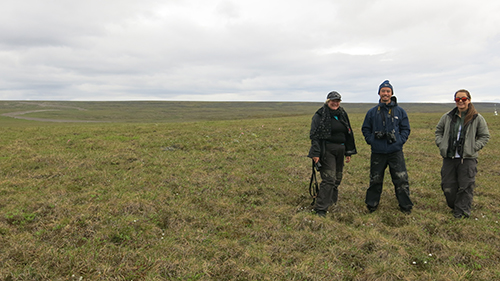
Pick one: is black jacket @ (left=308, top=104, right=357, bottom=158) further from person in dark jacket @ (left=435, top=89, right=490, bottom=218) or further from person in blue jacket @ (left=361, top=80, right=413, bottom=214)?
person in dark jacket @ (left=435, top=89, right=490, bottom=218)

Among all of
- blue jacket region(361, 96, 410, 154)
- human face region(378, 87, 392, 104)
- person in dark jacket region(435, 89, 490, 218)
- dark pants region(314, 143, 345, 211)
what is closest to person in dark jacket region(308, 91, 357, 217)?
dark pants region(314, 143, 345, 211)

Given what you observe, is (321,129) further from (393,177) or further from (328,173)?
(393,177)

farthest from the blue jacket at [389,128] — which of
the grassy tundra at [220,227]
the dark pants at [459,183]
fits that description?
the grassy tundra at [220,227]

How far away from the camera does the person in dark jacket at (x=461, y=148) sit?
6.34m

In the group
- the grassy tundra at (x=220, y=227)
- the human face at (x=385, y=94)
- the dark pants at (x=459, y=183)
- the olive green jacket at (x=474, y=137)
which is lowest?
the grassy tundra at (x=220, y=227)

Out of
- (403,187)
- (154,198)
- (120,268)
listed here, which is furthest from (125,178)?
(403,187)

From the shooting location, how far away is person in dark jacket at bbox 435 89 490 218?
6.34 metres

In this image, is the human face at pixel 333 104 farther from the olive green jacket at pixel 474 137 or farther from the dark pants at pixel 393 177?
the olive green jacket at pixel 474 137

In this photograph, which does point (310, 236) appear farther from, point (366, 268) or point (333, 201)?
point (333, 201)

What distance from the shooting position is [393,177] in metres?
6.92

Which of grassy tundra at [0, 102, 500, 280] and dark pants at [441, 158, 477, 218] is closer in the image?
grassy tundra at [0, 102, 500, 280]

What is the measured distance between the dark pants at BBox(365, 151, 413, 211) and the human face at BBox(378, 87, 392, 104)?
4.40ft

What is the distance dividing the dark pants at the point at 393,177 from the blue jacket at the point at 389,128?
0.25 metres

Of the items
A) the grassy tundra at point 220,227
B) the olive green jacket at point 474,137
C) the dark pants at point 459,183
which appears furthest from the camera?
the dark pants at point 459,183
